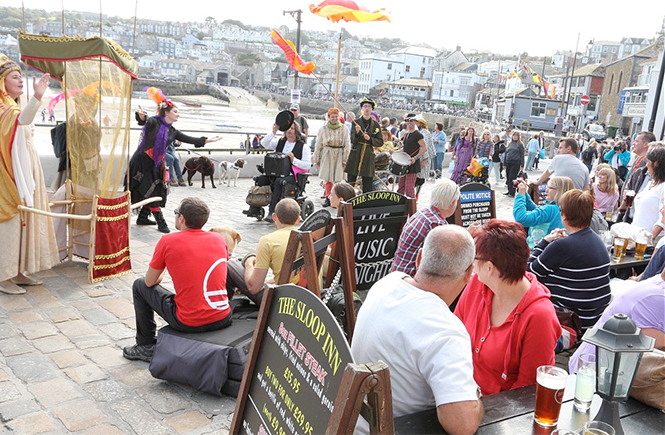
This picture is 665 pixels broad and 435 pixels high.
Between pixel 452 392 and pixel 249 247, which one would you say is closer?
pixel 452 392

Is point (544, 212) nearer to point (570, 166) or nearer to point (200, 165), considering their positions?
point (570, 166)

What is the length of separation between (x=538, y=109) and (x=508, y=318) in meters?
72.4

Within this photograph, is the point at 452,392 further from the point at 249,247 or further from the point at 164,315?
the point at 249,247

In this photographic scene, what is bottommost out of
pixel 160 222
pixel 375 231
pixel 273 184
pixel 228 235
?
pixel 160 222

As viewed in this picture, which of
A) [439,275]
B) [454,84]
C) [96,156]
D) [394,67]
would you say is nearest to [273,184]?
[96,156]

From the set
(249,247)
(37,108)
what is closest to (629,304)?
(37,108)

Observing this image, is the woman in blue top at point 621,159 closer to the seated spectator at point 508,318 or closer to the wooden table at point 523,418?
the seated spectator at point 508,318

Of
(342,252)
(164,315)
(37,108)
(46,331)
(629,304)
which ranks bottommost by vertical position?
(46,331)

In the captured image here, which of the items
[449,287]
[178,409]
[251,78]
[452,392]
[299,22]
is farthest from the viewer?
[251,78]

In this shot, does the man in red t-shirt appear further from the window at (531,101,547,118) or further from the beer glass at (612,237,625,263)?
the window at (531,101,547,118)

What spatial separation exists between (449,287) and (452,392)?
0.48 meters

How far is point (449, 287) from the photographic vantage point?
2.30 m

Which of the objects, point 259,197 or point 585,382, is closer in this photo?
point 585,382

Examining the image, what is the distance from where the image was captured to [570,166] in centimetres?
723
